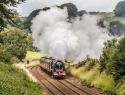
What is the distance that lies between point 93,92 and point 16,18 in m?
12.4

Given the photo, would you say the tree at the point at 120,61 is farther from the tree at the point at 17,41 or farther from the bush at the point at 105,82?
the tree at the point at 17,41

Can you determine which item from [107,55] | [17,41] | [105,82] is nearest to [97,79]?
[107,55]

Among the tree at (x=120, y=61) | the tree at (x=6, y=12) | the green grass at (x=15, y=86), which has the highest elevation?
the tree at (x=6, y=12)

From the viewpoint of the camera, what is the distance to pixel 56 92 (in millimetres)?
41438

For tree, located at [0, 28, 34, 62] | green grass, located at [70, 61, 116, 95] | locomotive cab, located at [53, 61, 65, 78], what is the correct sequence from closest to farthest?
green grass, located at [70, 61, 116, 95] < locomotive cab, located at [53, 61, 65, 78] < tree, located at [0, 28, 34, 62]

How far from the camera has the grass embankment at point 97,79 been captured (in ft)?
118

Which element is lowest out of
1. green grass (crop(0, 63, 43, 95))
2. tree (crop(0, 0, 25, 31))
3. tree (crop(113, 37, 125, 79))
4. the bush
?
the bush

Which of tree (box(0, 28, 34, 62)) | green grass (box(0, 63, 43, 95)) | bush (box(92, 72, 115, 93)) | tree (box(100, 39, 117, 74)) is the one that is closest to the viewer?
green grass (box(0, 63, 43, 95))

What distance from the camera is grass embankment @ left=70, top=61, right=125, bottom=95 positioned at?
118 feet

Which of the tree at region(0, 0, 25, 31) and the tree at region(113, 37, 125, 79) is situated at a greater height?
the tree at region(0, 0, 25, 31)

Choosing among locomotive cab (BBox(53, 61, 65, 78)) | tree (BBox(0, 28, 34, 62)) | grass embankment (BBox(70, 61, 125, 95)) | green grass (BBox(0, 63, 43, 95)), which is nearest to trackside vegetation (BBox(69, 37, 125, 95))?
grass embankment (BBox(70, 61, 125, 95))

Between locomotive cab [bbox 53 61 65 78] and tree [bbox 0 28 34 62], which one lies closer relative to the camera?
locomotive cab [bbox 53 61 65 78]

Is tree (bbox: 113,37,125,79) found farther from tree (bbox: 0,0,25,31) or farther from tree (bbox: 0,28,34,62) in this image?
tree (bbox: 0,28,34,62)

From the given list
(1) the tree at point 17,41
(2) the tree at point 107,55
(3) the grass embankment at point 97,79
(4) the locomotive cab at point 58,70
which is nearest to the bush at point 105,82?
(3) the grass embankment at point 97,79
